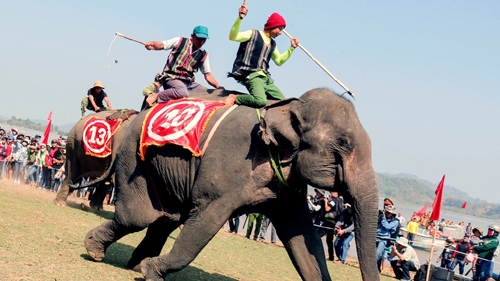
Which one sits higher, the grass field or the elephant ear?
the elephant ear

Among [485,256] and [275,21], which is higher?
[275,21]

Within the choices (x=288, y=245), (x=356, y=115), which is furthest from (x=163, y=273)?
(x=356, y=115)

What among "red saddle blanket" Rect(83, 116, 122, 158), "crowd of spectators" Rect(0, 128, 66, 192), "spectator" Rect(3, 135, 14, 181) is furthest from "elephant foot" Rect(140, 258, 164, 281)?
"spectator" Rect(3, 135, 14, 181)

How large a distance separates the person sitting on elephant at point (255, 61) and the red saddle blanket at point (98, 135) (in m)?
7.11

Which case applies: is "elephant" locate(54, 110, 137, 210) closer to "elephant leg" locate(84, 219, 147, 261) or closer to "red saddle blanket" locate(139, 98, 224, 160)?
"elephant leg" locate(84, 219, 147, 261)

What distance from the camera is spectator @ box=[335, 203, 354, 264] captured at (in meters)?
18.4

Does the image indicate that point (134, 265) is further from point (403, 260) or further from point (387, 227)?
point (387, 227)

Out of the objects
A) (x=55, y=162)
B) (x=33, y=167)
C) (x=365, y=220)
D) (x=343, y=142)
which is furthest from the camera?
(x=33, y=167)

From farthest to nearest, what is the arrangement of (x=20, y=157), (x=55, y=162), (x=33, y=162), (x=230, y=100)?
1. (x=33, y=162)
2. (x=20, y=157)
3. (x=55, y=162)
4. (x=230, y=100)

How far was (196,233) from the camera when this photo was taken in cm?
768

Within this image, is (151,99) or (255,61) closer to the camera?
(255,61)

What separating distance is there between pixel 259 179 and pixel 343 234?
451 inches

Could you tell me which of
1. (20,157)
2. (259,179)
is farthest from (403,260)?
(20,157)

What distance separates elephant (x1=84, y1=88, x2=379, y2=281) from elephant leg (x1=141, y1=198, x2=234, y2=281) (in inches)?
0.5
